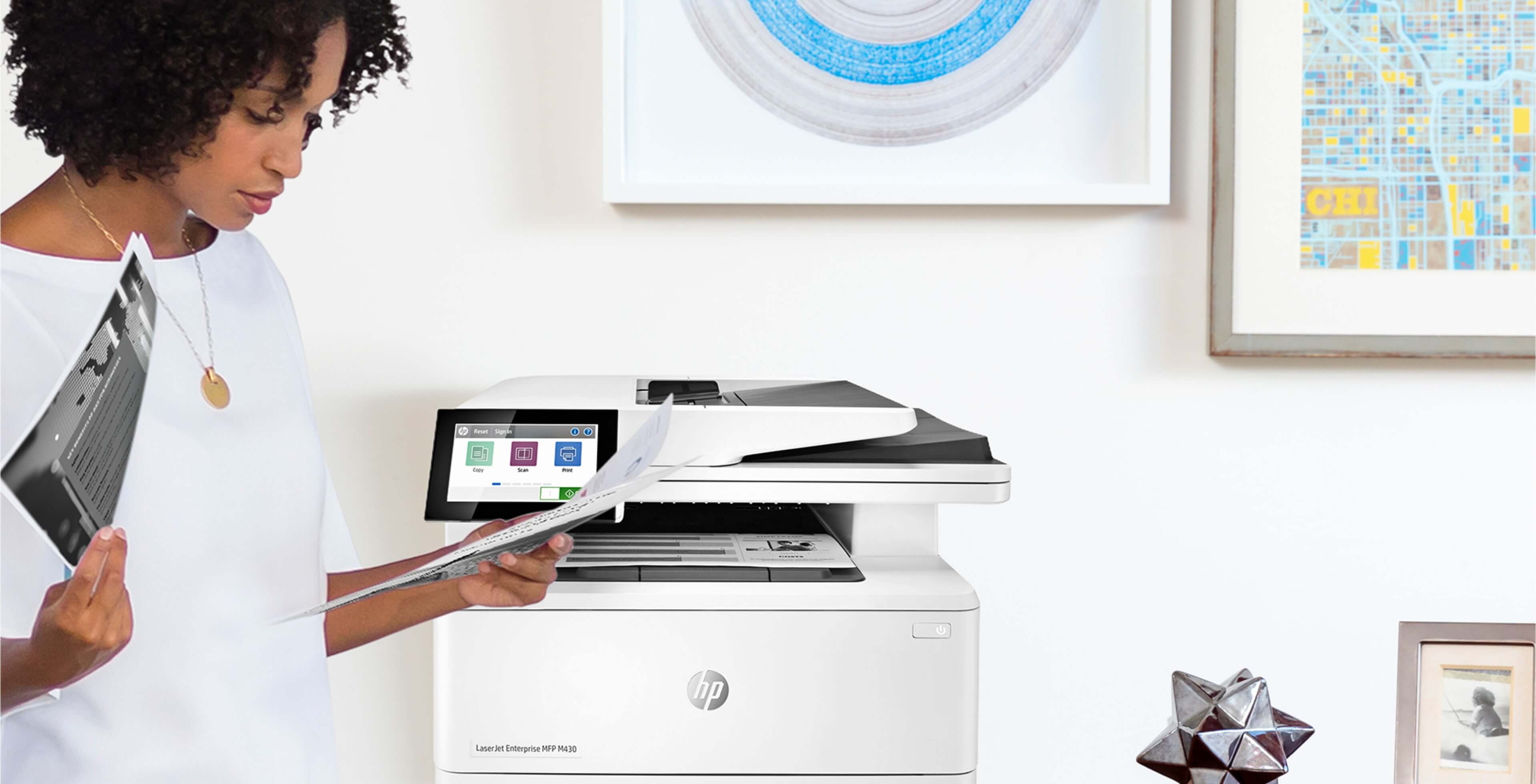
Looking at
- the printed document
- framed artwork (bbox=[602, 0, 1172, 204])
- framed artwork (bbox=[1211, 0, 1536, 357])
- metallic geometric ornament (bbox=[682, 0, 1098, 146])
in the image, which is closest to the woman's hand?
the printed document

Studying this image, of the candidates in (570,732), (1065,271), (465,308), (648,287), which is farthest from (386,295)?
(1065,271)

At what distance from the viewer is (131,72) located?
68 cm

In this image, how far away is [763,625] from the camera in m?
0.85

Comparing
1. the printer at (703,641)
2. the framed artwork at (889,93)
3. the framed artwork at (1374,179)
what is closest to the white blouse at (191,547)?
the printer at (703,641)

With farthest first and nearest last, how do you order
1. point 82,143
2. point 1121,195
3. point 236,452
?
point 1121,195 → point 236,452 → point 82,143

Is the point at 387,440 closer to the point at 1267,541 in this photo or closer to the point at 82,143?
the point at 82,143

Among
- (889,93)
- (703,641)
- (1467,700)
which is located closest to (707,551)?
(703,641)

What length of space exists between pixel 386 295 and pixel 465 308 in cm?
10

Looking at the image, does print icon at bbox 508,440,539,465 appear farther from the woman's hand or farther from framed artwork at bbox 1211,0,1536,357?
framed artwork at bbox 1211,0,1536,357

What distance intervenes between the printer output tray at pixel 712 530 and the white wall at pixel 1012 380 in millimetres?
284

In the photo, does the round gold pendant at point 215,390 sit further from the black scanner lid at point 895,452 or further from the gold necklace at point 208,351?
the black scanner lid at point 895,452

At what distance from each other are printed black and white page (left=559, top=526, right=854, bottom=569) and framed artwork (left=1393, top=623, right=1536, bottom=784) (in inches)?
28.2

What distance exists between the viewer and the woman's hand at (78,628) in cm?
59

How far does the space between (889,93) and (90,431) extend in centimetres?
100
